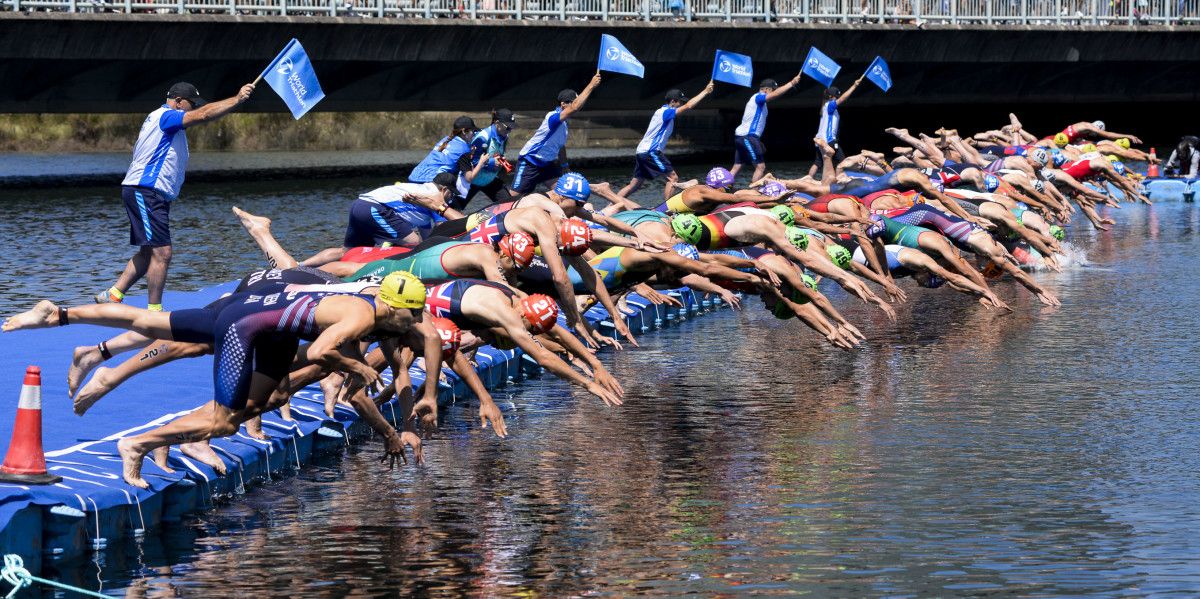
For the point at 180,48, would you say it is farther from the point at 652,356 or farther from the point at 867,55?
the point at 652,356

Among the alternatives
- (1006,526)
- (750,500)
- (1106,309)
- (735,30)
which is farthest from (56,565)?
(735,30)

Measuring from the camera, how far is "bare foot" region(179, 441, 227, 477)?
10781 mm

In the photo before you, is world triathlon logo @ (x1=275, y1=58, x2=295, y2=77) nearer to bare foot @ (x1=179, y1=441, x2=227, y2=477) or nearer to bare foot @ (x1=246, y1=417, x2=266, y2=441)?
bare foot @ (x1=246, y1=417, x2=266, y2=441)

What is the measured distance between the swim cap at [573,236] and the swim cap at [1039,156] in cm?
1613

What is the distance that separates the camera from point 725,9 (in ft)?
146

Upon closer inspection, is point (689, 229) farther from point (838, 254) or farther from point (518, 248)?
point (518, 248)

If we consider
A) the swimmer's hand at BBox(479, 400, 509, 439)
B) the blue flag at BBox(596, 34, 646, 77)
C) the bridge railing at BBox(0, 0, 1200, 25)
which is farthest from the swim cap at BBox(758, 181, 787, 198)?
the bridge railing at BBox(0, 0, 1200, 25)

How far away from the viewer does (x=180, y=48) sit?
38.3 metres

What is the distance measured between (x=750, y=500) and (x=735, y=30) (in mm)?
34858

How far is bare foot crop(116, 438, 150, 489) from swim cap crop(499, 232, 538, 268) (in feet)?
13.7

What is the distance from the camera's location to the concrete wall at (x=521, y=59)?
125ft

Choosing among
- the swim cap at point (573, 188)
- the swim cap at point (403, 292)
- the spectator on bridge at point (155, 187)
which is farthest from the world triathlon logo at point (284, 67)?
the swim cap at point (403, 292)

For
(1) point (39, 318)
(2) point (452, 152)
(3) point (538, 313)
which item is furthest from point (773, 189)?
(1) point (39, 318)

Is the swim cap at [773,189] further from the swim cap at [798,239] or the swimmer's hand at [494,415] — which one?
the swimmer's hand at [494,415]
